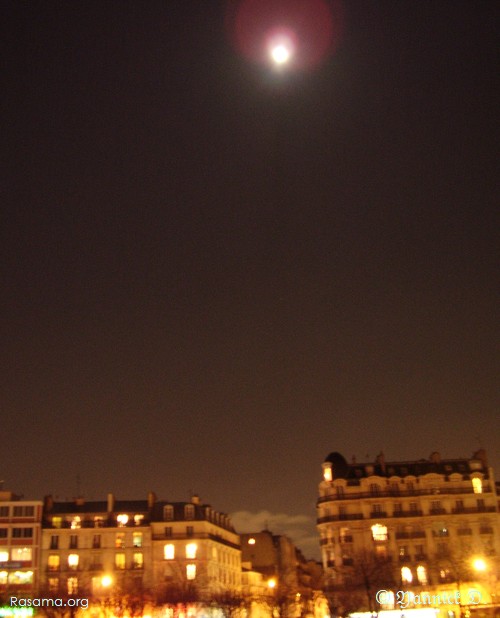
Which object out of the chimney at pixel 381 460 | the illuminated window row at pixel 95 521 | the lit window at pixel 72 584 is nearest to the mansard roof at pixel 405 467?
the chimney at pixel 381 460

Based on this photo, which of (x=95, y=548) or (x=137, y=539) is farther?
(x=137, y=539)

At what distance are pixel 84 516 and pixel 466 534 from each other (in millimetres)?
45816

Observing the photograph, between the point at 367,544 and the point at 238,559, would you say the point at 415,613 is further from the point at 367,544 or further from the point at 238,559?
the point at 238,559

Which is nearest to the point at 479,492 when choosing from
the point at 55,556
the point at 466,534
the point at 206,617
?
the point at 466,534

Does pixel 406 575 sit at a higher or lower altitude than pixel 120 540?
lower

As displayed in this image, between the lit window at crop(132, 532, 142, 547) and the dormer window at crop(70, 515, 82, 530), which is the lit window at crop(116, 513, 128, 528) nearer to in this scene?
the lit window at crop(132, 532, 142, 547)

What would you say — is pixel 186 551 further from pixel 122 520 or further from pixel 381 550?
pixel 381 550

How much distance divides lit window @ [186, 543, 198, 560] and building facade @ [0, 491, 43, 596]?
17.7 metres

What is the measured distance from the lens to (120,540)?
10156cm

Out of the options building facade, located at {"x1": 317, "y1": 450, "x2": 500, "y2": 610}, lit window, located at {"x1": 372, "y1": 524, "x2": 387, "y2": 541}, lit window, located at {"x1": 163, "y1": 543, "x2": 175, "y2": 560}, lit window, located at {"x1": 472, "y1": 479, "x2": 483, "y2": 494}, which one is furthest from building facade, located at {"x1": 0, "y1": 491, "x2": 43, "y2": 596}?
lit window, located at {"x1": 472, "y1": 479, "x2": 483, "y2": 494}

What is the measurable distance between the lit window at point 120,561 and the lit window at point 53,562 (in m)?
6.65

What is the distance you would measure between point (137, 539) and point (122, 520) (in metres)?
3.07

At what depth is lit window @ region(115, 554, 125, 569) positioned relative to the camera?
100m

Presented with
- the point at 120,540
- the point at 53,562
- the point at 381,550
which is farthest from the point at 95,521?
the point at 381,550
